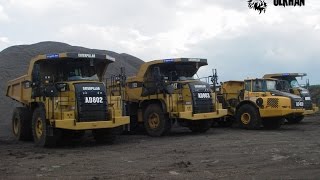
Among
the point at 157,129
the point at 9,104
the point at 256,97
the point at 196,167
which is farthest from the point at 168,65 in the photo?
the point at 9,104

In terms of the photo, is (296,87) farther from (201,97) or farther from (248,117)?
(201,97)

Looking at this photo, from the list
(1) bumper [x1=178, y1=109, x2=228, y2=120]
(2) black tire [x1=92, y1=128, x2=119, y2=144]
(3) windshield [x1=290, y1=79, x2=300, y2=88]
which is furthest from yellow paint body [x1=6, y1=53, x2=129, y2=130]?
(3) windshield [x1=290, y1=79, x2=300, y2=88]

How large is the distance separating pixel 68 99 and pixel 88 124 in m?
0.86

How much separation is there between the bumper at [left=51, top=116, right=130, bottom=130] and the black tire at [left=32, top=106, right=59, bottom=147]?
48 centimetres

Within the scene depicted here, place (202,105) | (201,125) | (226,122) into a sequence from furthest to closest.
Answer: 1. (226,122)
2. (201,125)
3. (202,105)

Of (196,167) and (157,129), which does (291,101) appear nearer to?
(157,129)

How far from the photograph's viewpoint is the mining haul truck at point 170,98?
14.5 metres

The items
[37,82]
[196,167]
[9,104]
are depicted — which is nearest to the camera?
[196,167]

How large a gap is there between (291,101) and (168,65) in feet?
14.7

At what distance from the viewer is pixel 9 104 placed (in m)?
21.8

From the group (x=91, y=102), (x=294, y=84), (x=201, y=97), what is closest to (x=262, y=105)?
(x=201, y=97)

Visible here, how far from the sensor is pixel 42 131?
12070mm

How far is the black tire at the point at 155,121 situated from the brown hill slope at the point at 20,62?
5.98 meters

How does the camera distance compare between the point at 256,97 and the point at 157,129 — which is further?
the point at 256,97
